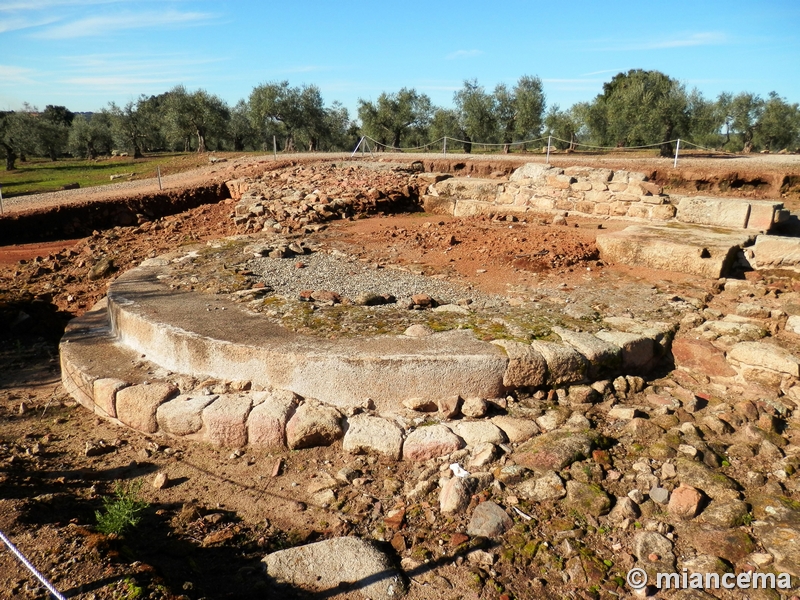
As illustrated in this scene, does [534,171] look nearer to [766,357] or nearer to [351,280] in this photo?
[351,280]

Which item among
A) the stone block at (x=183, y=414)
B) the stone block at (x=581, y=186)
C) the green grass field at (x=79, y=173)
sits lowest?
the stone block at (x=183, y=414)

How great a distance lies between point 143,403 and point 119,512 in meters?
1.44

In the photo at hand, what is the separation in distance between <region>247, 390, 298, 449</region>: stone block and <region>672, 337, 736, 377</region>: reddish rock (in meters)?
3.35

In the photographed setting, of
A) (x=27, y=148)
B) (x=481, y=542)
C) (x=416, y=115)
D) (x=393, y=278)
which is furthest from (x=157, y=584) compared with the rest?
(x=27, y=148)

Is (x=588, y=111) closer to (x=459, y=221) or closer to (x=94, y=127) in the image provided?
(x=459, y=221)

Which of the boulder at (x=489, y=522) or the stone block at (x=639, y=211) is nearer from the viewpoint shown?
the boulder at (x=489, y=522)

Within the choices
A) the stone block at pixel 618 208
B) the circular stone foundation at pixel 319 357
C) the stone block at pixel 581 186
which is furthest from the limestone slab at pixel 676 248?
the stone block at pixel 581 186

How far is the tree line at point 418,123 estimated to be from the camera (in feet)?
79.6

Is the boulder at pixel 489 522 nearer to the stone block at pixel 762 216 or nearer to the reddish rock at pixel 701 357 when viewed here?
the reddish rock at pixel 701 357

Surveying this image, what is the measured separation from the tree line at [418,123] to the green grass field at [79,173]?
230 cm

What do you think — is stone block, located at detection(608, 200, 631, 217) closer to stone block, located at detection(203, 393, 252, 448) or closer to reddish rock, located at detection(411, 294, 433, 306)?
reddish rock, located at detection(411, 294, 433, 306)

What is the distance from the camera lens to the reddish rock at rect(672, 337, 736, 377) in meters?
4.80

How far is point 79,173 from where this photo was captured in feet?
71.1

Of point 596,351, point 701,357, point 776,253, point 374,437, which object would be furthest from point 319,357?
point 776,253
